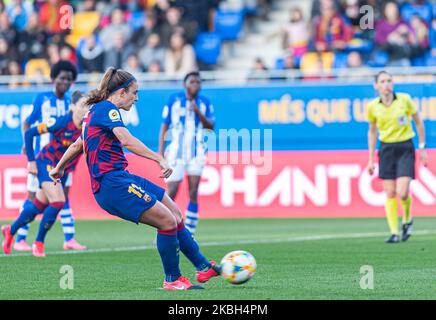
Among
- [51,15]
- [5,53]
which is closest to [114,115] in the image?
[5,53]

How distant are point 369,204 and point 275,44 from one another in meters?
6.98

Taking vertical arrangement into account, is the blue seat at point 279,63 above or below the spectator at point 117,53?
below

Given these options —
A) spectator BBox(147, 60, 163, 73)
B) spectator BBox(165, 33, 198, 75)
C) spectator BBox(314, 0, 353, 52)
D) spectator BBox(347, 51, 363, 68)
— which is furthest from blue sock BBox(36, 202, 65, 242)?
spectator BBox(314, 0, 353, 52)

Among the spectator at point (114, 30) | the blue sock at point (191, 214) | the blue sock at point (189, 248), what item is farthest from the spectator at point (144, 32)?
the blue sock at point (189, 248)

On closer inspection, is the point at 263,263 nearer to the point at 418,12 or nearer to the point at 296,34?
the point at 418,12

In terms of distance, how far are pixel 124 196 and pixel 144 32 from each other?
1648 centimetres

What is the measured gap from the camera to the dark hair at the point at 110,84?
401 inches

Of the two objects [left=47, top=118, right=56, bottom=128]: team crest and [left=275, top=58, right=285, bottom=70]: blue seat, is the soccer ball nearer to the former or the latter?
[left=47, top=118, right=56, bottom=128]: team crest

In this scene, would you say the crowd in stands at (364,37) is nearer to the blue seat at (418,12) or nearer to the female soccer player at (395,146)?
the blue seat at (418,12)

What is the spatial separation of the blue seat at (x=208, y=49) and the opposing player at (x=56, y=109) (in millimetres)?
10408

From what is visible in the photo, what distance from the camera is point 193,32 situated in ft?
84.5

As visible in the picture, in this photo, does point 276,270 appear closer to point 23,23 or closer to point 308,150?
point 308,150

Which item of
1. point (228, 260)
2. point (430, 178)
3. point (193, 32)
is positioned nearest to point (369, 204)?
point (430, 178)

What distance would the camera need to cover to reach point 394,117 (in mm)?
16109
